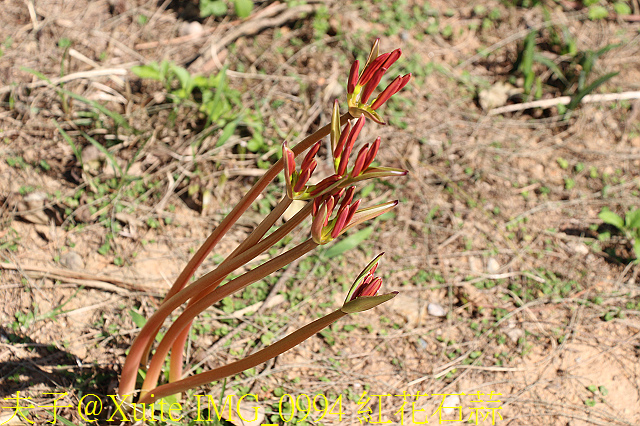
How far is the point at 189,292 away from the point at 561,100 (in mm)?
2846

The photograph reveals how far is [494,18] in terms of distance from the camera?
3.74 metres

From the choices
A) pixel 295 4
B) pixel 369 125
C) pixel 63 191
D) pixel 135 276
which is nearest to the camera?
pixel 135 276

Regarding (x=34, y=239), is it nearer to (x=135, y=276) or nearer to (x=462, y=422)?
(x=135, y=276)

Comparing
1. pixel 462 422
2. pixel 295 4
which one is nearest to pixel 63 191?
pixel 295 4

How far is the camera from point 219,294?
1.40 metres

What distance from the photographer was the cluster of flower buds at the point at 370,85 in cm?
115

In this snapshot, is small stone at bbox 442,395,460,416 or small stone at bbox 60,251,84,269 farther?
small stone at bbox 60,251,84,269

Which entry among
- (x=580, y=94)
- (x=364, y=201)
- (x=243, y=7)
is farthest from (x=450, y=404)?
(x=243, y=7)

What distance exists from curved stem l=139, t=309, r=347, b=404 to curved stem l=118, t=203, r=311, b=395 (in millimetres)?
90

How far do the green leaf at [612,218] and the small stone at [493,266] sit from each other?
562 millimetres

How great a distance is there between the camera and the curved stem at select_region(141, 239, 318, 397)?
1.22 m

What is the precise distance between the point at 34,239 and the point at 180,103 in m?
0.95

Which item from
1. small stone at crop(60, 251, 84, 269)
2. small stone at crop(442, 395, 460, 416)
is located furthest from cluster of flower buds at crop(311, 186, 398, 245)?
small stone at crop(60, 251, 84, 269)

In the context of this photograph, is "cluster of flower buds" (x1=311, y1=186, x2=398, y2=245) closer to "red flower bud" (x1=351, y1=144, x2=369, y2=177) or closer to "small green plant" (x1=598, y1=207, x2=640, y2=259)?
"red flower bud" (x1=351, y1=144, x2=369, y2=177)
